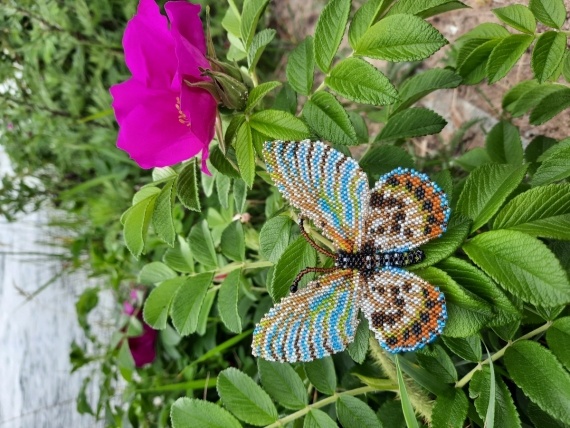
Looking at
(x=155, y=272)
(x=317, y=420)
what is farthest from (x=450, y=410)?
(x=155, y=272)

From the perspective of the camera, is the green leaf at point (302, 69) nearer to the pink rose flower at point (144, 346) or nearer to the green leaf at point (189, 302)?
the green leaf at point (189, 302)

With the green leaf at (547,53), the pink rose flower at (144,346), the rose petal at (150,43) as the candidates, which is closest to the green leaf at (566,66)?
the green leaf at (547,53)

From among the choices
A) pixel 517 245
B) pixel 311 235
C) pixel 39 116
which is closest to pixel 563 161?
pixel 517 245

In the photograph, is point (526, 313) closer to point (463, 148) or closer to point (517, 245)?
point (517, 245)

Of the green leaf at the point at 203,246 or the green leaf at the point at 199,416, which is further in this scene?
the green leaf at the point at 203,246

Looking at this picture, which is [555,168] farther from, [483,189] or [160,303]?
[160,303]

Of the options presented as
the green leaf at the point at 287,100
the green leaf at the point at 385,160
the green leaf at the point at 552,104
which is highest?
the green leaf at the point at 287,100
